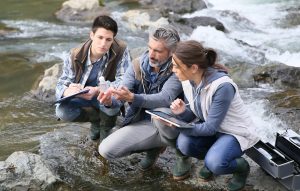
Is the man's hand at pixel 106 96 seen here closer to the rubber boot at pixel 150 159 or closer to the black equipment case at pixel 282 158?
the rubber boot at pixel 150 159

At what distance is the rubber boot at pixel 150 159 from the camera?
13.1 feet

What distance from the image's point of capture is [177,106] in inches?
134

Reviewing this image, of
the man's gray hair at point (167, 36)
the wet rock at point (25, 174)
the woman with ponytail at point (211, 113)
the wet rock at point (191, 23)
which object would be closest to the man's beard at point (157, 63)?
the man's gray hair at point (167, 36)

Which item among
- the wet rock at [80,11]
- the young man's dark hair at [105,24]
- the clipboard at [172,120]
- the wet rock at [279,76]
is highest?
the young man's dark hair at [105,24]

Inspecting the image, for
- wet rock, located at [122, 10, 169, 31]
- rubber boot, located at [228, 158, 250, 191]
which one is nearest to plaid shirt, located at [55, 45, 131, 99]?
rubber boot, located at [228, 158, 250, 191]

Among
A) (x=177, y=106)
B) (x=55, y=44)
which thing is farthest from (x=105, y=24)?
(x=55, y=44)

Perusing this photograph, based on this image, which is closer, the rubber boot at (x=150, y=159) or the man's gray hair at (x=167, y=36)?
the man's gray hair at (x=167, y=36)

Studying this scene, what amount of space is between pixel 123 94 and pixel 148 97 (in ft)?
0.72

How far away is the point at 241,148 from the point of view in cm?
337

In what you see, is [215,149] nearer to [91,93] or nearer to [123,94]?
[123,94]

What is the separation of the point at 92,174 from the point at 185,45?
154 cm

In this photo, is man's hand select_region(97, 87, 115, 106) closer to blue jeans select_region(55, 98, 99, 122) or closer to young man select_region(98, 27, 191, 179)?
young man select_region(98, 27, 191, 179)

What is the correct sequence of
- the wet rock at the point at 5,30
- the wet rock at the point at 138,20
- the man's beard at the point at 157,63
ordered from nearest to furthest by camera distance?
the man's beard at the point at 157,63 < the wet rock at the point at 5,30 < the wet rock at the point at 138,20

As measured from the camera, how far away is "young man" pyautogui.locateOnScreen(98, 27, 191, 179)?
352cm
